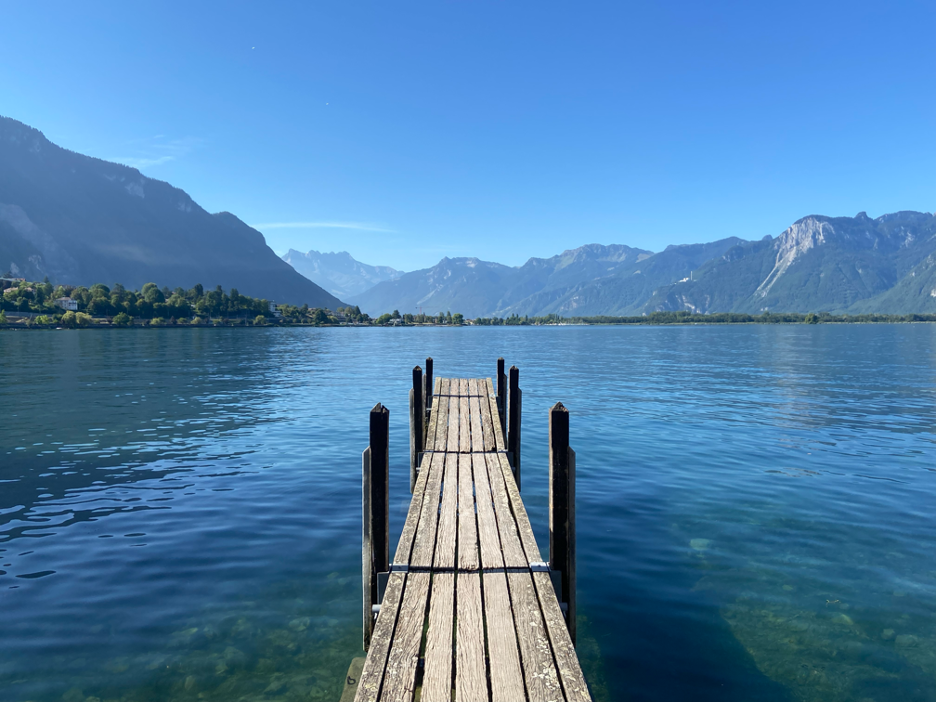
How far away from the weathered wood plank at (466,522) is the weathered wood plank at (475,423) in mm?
1248

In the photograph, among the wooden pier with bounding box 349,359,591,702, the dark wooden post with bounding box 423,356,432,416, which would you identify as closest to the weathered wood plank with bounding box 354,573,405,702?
the wooden pier with bounding box 349,359,591,702

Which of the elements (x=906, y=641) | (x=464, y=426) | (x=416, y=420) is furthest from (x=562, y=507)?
(x=416, y=420)

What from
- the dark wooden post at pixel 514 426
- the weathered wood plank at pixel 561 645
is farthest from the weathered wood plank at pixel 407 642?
the dark wooden post at pixel 514 426

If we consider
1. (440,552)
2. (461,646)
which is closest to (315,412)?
(440,552)

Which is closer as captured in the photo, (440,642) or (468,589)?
(440,642)

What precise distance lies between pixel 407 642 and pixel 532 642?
1.24 m

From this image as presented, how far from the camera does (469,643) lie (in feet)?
17.9

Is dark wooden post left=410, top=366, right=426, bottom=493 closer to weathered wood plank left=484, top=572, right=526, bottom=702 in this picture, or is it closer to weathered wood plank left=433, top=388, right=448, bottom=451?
weathered wood plank left=433, top=388, right=448, bottom=451

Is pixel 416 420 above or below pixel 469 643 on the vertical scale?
above

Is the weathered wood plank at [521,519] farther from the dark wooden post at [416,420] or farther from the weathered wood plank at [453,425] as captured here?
the dark wooden post at [416,420]

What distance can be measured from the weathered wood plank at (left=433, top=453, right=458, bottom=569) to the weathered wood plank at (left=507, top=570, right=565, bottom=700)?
931 mm

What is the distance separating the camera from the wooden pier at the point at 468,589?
4902 millimetres

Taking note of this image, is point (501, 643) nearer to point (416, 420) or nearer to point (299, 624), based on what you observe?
point (299, 624)

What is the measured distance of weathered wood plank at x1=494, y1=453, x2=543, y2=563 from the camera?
7.41 metres
